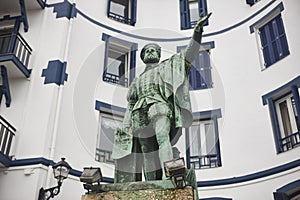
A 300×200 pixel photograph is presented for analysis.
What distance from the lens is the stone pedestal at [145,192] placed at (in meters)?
4.33

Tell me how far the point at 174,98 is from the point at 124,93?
8580 mm

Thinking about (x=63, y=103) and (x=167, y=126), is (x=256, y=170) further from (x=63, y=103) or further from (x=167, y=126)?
(x=167, y=126)

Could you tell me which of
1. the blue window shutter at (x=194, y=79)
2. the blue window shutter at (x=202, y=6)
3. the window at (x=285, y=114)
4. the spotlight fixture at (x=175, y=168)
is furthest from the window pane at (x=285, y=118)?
the spotlight fixture at (x=175, y=168)

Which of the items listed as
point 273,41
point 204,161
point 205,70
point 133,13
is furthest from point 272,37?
point 133,13

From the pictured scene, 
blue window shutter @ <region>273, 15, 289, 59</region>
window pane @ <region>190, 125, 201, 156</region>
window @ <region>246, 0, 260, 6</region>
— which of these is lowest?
window pane @ <region>190, 125, 201, 156</region>

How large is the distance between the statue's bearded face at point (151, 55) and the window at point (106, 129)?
6.56m

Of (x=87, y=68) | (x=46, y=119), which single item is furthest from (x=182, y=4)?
(x=46, y=119)

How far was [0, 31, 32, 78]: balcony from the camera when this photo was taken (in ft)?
36.5

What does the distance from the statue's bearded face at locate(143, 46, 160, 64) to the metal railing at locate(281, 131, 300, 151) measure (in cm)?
665

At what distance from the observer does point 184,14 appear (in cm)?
1588

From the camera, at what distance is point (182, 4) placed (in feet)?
53.1

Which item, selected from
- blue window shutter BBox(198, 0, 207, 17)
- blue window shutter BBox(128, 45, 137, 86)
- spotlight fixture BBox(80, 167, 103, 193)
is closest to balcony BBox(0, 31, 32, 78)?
blue window shutter BBox(128, 45, 137, 86)

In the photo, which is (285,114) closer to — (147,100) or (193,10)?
(193,10)

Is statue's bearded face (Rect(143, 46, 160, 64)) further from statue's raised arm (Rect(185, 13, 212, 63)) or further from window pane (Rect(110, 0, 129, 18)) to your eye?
window pane (Rect(110, 0, 129, 18))
